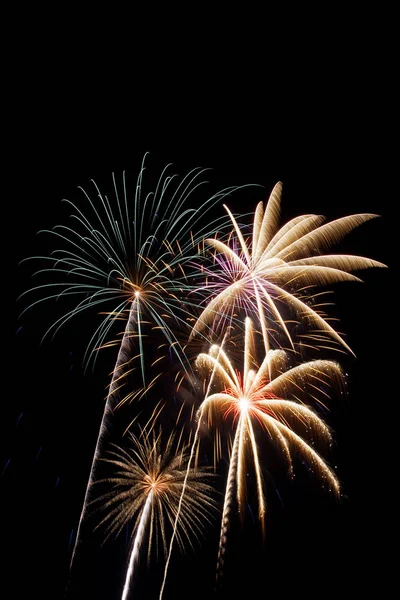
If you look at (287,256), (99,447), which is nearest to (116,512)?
(99,447)

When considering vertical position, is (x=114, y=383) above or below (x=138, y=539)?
above

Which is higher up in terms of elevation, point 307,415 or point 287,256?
point 287,256

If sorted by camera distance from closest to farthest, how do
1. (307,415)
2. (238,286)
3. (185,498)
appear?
(307,415) < (238,286) < (185,498)

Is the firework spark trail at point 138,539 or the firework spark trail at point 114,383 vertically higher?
the firework spark trail at point 114,383

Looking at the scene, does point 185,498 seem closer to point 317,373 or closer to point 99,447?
point 99,447

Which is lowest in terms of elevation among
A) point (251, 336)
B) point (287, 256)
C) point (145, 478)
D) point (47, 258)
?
point (145, 478)

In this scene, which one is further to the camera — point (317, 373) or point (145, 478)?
point (145, 478)

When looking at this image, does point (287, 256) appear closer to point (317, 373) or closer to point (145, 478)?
point (317, 373)

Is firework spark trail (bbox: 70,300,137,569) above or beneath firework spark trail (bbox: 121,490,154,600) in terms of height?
above

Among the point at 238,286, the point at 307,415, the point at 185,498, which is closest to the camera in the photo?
the point at 307,415
